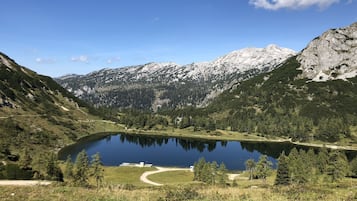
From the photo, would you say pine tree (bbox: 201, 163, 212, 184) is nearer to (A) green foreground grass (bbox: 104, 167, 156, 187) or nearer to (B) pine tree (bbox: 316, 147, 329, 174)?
(A) green foreground grass (bbox: 104, 167, 156, 187)

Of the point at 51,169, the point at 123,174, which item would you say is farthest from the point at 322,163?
the point at 51,169

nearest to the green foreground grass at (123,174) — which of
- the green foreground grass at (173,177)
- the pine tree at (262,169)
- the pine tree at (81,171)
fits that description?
the green foreground grass at (173,177)

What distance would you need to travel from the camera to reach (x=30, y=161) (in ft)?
367

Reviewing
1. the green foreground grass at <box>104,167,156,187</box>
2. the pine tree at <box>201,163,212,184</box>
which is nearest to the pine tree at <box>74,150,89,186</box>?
the green foreground grass at <box>104,167,156,187</box>

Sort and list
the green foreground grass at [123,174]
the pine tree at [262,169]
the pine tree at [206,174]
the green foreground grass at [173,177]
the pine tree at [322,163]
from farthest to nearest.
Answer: the pine tree at [322,163], the pine tree at [262,169], the green foreground grass at [123,174], the green foreground grass at [173,177], the pine tree at [206,174]

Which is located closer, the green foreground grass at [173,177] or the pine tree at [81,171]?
the pine tree at [81,171]

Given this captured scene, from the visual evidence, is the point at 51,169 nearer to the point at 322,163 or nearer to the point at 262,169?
the point at 262,169

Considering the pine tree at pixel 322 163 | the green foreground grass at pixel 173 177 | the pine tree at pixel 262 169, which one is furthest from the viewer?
the pine tree at pixel 322 163

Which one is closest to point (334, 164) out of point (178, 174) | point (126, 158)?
point (178, 174)

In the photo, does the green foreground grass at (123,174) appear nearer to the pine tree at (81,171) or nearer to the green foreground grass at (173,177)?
the green foreground grass at (173,177)

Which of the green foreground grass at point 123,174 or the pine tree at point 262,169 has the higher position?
the pine tree at point 262,169

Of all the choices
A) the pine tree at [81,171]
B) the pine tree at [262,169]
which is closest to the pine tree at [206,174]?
the pine tree at [262,169]

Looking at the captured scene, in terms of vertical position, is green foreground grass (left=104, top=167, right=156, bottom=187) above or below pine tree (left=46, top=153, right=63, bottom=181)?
below

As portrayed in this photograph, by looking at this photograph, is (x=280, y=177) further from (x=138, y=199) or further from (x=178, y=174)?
(x=138, y=199)
